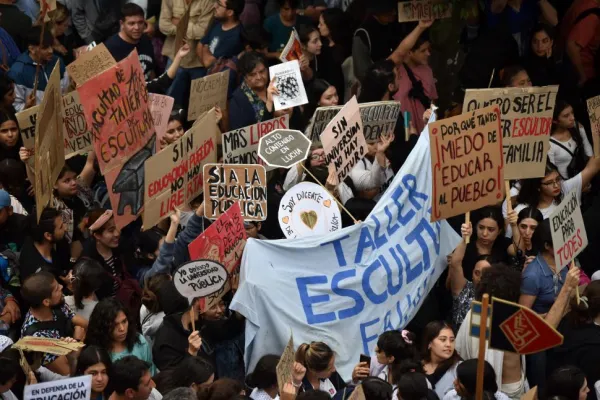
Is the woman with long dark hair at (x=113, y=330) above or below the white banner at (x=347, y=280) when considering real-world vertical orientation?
above

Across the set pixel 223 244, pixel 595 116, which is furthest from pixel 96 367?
pixel 595 116

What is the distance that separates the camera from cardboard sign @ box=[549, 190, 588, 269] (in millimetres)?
11617

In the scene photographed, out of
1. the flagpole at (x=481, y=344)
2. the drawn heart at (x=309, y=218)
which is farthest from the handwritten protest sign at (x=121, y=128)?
the flagpole at (x=481, y=344)

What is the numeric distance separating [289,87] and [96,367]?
15.8 feet

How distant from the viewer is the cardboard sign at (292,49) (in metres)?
15.4

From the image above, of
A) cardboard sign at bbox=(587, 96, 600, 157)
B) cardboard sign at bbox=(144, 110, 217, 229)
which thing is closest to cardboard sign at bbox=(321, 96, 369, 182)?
cardboard sign at bbox=(144, 110, 217, 229)

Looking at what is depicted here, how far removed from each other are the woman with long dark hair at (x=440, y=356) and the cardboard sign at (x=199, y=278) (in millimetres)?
1535

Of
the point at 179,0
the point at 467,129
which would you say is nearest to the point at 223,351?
the point at 467,129

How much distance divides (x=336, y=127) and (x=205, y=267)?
2466 mm

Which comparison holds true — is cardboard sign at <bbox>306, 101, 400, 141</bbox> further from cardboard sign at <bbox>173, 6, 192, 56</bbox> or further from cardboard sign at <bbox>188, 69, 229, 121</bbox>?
cardboard sign at <bbox>173, 6, 192, 56</bbox>

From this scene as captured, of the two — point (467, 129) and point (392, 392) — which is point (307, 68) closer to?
point (467, 129)

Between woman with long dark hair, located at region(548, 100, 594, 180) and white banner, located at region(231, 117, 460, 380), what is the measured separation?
1.93m

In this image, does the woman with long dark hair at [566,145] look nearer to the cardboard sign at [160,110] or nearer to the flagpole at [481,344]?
the cardboard sign at [160,110]

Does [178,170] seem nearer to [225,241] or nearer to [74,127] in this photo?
[225,241]
